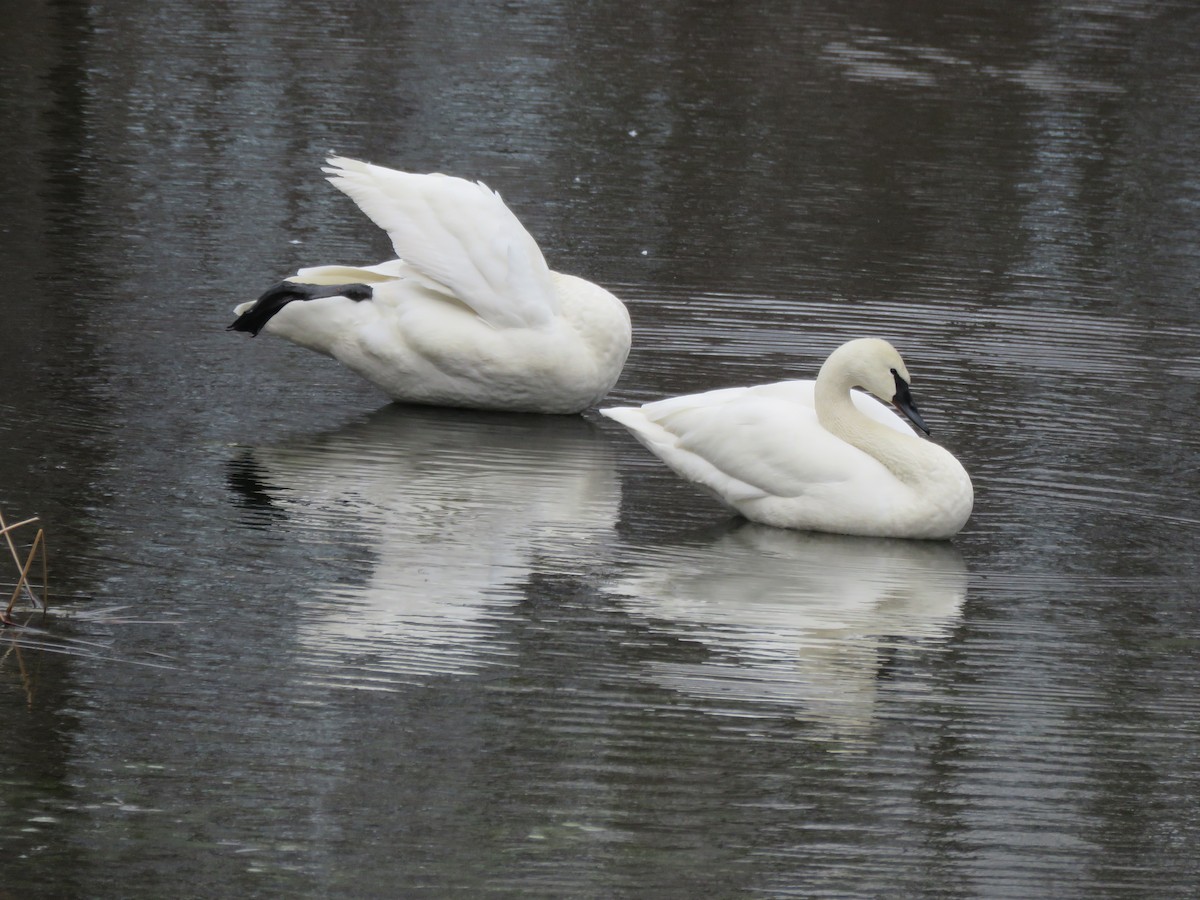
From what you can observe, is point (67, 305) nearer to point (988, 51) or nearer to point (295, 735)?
point (295, 735)

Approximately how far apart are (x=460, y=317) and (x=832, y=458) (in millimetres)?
2102

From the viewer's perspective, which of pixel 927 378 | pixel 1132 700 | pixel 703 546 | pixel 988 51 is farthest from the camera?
pixel 988 51

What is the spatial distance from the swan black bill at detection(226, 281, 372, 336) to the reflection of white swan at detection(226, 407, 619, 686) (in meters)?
0.54

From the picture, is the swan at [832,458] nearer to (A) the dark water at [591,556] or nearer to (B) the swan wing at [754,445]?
(B) the swan wing at [754,445]

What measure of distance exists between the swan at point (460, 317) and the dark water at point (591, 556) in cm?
20

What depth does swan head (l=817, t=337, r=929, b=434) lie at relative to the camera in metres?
7.65

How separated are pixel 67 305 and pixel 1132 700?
19.1 ft

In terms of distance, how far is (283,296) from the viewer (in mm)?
9047

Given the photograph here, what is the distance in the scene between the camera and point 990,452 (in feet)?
28.4

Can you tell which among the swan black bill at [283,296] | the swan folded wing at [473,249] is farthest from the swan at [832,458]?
the swan black bill at [283,296]

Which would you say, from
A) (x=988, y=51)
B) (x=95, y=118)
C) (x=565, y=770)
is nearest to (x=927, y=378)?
(x=565, y=770)

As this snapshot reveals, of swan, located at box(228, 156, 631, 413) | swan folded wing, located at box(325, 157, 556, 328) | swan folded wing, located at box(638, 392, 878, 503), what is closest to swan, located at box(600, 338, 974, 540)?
swan folded wing, located at box(638, 392, 878, 503)

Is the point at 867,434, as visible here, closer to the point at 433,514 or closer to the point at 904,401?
the point at 904,401

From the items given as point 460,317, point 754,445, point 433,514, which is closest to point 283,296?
point 460,317
